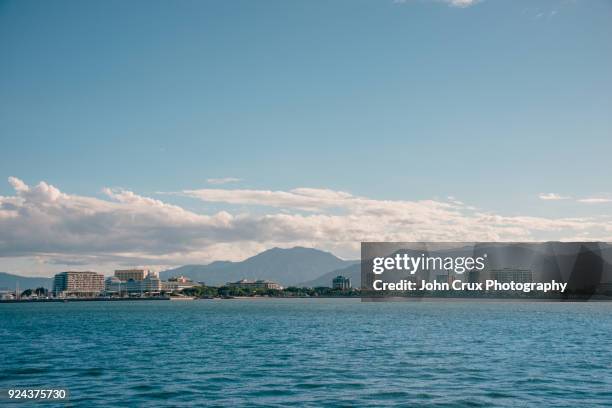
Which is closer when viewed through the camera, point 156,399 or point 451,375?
point 156,399

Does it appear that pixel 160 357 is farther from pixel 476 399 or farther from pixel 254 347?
pixel 476 399

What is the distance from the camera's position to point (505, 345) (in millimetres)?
73750

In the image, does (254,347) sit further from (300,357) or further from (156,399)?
(156,399)

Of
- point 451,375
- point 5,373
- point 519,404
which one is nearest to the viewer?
point 519,404

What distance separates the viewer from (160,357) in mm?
63562

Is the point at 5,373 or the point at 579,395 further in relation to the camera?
the point at 5,373

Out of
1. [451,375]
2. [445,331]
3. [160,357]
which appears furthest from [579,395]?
[445,331]

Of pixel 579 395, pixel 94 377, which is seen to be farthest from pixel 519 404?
pixel 94 377

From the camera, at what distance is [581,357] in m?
63.3

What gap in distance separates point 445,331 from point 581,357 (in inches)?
1410

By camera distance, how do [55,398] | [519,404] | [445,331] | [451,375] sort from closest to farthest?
[519,404] → [55,398] → [451,375] → [445,331]

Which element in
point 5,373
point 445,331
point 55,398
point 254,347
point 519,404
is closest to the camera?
point 519,404

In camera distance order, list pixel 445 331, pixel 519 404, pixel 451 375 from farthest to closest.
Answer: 1. pixel 445 331
2. pixel 451 375
3. pixel 519 404

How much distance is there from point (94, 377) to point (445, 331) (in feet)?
208
